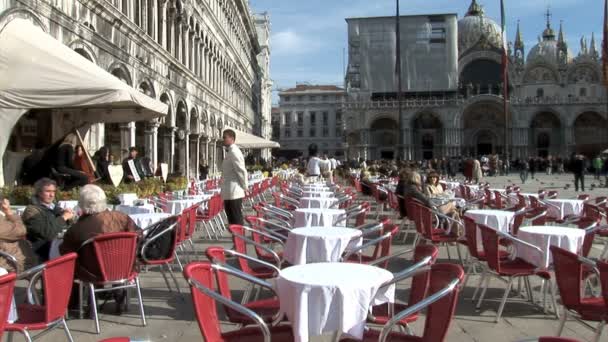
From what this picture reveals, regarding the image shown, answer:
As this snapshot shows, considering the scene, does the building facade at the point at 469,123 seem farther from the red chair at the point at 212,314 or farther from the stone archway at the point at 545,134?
the red chair at the point at 212,314

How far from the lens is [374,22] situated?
2331 inches

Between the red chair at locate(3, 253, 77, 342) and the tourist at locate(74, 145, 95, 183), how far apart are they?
6566 mm

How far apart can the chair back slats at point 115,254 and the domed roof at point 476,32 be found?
238 ft

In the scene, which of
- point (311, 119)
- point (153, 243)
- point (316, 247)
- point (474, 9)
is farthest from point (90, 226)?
point (311, 119)

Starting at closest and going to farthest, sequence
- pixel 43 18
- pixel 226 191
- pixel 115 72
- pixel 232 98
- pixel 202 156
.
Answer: pixel 226 191, pixel 43 18, pixel 115 72, pixel 202 156, pixel 232 98

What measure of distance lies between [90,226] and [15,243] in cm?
61

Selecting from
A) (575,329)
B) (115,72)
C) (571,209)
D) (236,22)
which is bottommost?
(575,329)

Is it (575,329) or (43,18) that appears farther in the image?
(43,18)

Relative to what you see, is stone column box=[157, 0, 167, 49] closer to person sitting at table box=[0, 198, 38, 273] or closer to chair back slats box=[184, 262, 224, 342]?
person sitting at table box=[0, 198, 38, 273]

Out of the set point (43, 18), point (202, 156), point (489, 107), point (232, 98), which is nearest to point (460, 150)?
point (489, 107)

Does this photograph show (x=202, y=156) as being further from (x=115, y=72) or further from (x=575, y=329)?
(x=575, y=329)

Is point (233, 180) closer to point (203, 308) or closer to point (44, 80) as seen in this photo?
point (44, 80)

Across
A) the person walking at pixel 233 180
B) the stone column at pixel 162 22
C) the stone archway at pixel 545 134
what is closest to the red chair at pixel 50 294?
the person walking at pixel 233 180

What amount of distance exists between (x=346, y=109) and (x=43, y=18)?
5300 cm
